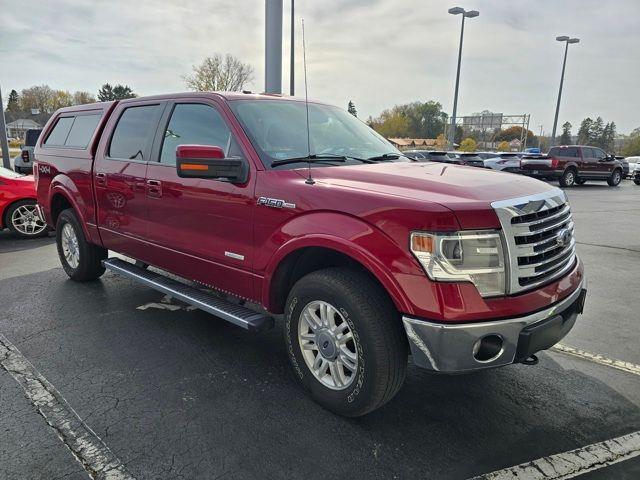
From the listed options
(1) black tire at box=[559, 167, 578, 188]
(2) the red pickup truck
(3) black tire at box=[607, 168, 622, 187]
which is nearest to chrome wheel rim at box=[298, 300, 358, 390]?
(2) the red pickup truck

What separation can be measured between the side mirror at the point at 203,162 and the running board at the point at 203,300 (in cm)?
97

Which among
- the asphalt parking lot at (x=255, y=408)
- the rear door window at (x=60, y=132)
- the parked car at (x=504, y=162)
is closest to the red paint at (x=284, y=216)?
Result: the asphalt parking lot at (x=255, y=408)

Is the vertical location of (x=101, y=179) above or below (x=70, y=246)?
above

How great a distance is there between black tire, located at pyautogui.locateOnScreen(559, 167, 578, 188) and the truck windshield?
71.3ft

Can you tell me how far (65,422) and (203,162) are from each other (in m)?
1.76

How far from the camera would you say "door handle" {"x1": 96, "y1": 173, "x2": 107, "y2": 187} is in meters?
4.82

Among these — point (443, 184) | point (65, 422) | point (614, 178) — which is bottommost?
point (614, 178)

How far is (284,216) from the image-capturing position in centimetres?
312

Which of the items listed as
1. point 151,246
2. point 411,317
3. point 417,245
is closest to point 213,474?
point 411,317

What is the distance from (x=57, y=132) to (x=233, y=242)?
3.84 m

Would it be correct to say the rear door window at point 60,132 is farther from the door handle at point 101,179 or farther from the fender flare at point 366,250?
the fender flare at point 366,250

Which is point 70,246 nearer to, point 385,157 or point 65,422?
point 65,422

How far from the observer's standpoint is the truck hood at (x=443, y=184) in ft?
8.29

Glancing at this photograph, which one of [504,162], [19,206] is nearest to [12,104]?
[504,162]
